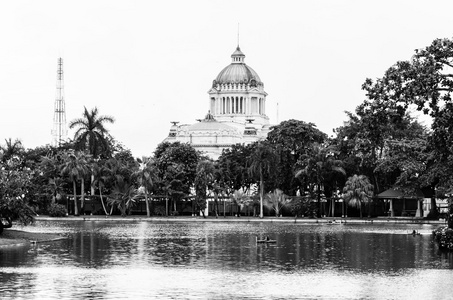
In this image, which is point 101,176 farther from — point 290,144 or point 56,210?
point 290,144

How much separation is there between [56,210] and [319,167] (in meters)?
27.0

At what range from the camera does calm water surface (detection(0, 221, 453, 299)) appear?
35.1 meters

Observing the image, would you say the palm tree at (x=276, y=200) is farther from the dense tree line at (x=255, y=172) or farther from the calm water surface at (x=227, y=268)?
the calm water surface at (x=227, y=268)

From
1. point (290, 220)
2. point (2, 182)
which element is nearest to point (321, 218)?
point (290, 220)

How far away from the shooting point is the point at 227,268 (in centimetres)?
4350

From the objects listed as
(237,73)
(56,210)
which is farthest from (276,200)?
(237,73)

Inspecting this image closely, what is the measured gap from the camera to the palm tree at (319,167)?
10281cm

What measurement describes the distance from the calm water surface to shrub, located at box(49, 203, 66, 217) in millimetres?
38077

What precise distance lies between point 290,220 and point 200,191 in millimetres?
12262

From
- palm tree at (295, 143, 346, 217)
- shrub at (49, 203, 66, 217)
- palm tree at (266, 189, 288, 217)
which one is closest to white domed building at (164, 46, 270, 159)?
palm tree at (266, 189, 288, 217)

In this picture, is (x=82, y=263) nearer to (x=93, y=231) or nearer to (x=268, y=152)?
(x=93, y=231)

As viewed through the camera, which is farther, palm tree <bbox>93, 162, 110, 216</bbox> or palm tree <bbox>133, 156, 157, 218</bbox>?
palm tree <bbox>93, 162, 110, 216</bbox>

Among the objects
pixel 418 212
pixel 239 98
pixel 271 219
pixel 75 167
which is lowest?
pixel 271 219

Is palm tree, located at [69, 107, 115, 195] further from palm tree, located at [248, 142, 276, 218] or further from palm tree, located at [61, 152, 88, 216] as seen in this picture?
palm tree, located at [248, 142, 276, 218]
